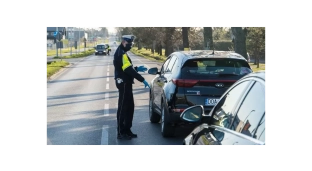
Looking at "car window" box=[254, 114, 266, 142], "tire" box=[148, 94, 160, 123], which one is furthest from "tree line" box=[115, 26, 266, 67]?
"tire" box=[148, 94, 160, 123]

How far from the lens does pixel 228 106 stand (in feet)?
12.9

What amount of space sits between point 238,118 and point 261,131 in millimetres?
690

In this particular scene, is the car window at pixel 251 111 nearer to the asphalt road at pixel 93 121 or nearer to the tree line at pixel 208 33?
the tree line at pixel 208 33

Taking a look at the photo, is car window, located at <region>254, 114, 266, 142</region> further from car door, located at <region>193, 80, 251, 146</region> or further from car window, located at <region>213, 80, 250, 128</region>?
car window, located at <region>213, 80, 250, 128</region>

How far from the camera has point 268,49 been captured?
258 cm

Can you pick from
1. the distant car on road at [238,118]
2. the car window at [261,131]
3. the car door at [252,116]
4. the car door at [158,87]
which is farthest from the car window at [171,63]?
the car window at [261,131]

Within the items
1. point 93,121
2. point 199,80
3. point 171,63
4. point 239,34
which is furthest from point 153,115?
point 239,34

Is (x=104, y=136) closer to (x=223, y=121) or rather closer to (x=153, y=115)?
(x=153, y=115)

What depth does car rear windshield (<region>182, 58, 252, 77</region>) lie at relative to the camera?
792cm

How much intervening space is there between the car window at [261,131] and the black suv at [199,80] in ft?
16.0

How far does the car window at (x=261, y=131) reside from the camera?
8.88ft
